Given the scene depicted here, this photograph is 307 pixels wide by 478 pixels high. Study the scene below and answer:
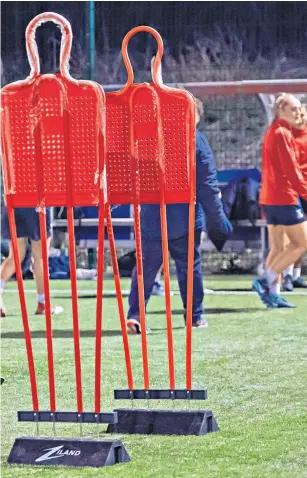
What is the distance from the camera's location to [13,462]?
17.2 ft

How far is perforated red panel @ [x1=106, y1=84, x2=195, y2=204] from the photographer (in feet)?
18.7

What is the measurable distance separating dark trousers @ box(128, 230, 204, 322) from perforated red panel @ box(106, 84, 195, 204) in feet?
13.6

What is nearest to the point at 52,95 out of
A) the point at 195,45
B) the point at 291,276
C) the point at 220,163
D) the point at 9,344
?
the point at 9,344

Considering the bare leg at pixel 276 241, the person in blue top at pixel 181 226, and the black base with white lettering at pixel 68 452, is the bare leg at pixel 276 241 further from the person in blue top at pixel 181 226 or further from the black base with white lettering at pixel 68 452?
the black base with white lettering at pixel 68 452

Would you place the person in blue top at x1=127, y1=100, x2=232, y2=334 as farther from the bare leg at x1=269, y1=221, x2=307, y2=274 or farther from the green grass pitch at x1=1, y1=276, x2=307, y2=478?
the bare leg at x1=269, y1=221, x2=307, y2=274

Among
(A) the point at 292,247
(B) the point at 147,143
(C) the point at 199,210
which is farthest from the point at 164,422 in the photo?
(A) the point at 292,247

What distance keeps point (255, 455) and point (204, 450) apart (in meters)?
0.23

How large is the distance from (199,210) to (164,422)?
470 cm

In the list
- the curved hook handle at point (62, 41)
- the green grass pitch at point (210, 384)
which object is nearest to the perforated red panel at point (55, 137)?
the curved hook handle at point (62, 41)

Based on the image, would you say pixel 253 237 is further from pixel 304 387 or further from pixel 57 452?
pixel 57 452

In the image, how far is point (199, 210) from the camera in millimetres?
10430

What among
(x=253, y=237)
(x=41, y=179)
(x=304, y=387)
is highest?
(x=41, y=179)

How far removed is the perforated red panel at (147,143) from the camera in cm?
570

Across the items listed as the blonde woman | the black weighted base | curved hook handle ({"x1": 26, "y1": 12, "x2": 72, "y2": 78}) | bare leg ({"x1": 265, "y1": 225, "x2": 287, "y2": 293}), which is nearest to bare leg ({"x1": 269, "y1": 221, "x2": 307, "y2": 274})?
the blonde woman
